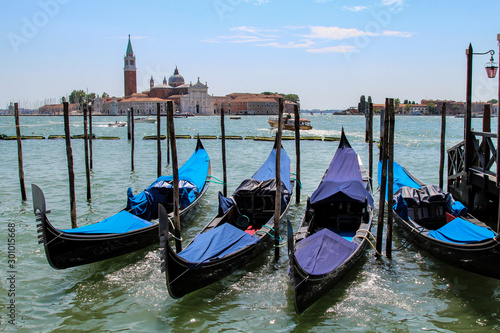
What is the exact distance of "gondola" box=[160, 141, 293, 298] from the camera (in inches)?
177

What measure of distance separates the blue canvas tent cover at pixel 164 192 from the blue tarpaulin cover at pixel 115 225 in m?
0.73

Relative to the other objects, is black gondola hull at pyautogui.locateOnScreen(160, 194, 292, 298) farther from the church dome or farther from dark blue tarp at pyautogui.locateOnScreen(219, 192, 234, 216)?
the church dome

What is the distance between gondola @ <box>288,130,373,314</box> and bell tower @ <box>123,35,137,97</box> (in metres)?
93.6

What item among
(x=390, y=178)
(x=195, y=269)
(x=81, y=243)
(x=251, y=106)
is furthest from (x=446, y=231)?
(x=251, y=106)

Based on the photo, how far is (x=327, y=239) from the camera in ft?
17.1

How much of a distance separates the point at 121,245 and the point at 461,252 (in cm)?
389

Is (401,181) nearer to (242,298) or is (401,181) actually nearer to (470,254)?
(470,254)

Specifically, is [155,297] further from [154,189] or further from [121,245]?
[154,189]

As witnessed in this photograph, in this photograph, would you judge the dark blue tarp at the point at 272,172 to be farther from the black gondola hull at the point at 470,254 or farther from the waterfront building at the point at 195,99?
the waterfront building at the point at 195,99

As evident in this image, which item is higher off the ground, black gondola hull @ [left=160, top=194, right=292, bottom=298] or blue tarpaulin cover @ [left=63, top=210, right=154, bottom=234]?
blue tarpaulin cover @ [left=63, top=210, right=154, bottom=234]

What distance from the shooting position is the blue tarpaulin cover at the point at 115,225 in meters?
5.50

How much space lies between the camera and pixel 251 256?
18.6 feet

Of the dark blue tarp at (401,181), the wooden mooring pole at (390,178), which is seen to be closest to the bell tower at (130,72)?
the dark blue tarp at (401,181)

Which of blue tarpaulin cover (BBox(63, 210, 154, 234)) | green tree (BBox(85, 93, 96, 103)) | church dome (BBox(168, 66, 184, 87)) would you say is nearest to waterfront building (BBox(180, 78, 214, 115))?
church dome (BBox(168, 66, 184, 87))
